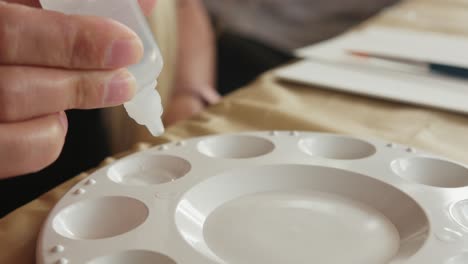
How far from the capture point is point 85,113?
71cm

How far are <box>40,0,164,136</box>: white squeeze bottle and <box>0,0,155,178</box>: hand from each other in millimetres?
16

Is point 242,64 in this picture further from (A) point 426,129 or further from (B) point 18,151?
(B) point 18,151

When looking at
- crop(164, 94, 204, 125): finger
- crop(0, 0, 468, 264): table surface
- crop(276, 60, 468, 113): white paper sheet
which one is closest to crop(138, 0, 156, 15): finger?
crop(0, 0, 468, 264): table surface

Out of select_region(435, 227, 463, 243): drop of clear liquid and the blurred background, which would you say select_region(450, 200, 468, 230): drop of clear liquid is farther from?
the blurred background

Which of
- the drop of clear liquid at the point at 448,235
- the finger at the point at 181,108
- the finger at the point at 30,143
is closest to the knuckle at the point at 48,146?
→ the finger at the point at 30,143

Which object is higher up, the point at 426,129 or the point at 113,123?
the point at 426,129

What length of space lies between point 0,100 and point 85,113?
1.38 feet

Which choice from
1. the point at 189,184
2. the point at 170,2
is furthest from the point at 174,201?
the point at 170,2

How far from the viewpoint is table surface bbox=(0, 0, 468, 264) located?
0.47 m

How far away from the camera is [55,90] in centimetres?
30

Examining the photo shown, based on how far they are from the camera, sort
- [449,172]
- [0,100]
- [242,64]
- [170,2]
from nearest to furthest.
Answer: [0,100]
[449,172]
[170,2]
[242,64]

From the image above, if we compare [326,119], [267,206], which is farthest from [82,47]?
[326,119]

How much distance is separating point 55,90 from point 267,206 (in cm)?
15

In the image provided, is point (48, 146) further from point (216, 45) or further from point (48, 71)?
point (216, 45)
